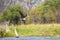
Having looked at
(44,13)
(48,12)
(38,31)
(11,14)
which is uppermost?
(11,14)

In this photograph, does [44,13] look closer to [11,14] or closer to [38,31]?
[11,14]

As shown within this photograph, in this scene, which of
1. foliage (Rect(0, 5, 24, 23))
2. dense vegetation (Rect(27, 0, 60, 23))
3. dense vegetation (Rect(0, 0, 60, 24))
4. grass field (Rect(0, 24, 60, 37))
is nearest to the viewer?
→ grass field (Rect(0, 24, 60, 37))

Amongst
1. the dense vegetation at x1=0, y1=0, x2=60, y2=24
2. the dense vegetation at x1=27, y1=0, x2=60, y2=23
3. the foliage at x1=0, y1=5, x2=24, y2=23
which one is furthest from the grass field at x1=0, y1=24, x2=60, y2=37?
the dense vegetation at x1=27, y1=0, x2=60, y2=23

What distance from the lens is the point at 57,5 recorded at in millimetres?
34656

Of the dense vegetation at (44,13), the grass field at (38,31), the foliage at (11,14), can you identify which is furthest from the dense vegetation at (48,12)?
the grass field at (38,31)

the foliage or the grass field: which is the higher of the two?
the foliage

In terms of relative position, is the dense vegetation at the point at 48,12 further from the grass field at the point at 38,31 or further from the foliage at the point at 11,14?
the grass field at the point at 38,31

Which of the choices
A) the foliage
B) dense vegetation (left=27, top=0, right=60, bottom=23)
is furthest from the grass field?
dense vegetation (left=27, top=0, right=60, bottom=23)

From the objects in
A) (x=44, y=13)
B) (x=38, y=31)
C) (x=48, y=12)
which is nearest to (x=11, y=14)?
(x=44, y=13)

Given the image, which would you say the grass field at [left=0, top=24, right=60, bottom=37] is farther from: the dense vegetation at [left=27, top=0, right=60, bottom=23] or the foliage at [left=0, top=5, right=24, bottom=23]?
the dense vegetation at [left=27, top=0, right=60, bottom=23]

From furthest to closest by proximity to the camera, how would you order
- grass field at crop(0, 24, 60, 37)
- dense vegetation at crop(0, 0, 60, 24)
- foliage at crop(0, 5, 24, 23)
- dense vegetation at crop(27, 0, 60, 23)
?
dense vegetation at crop(27, 0, 60, 23) < dense vegetation at crop(0, 0, 60, 24) < foliage at crop(0, 5, 24, 23) < grass field at crop(0, 24, 60, 37)

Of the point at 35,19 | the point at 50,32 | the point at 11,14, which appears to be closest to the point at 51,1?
the point at 35,19

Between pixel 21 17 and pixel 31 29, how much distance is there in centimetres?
832

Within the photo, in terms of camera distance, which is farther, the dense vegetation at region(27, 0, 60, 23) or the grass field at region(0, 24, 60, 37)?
the dense vegetation at region(27, 0, 60, 23)
